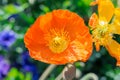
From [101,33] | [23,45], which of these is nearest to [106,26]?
[101,33]

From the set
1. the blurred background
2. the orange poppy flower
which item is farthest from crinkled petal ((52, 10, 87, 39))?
the blurred background

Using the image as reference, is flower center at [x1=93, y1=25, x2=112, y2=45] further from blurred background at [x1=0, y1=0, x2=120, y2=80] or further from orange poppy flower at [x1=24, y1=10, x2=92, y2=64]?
blurred background at [x1=0, y1=0, x2=120, y2=80]

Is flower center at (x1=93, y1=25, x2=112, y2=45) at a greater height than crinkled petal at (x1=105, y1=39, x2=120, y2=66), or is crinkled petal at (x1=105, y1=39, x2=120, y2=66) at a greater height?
flower center at (x1=93, y1=25, x2=112, y2=45)

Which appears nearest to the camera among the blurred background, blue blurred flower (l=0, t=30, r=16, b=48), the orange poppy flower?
the orange poppy flower

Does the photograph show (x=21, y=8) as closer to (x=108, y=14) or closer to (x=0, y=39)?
(x=0, y=39)

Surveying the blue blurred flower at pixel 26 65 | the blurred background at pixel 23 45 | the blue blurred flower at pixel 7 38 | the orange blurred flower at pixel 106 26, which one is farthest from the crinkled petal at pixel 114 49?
the blue blurred flower at pixel 7 38

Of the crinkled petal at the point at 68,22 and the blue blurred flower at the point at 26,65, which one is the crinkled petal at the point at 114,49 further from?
the blue blurred flower at the point at 26,65

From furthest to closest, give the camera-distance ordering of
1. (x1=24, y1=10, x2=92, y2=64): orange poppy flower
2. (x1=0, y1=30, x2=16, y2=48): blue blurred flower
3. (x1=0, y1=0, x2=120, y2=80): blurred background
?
(x1=0, y1=30, x2=16, y2=48): blue blurred flower, (x1=0, y1=0, x2=120, y2=80): blurred background, (x1=24, y1=10, x2=92, y2=64): orange poppy flower
